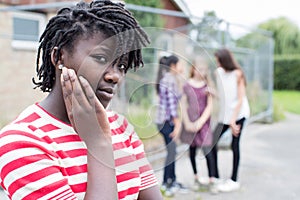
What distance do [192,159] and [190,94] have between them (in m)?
2.80

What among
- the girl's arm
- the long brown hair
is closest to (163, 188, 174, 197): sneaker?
the girl's arm

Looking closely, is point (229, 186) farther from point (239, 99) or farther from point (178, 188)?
point (239, 99)

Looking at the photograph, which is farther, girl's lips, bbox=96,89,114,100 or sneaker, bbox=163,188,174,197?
sneaker, bbox=163,188,174,197

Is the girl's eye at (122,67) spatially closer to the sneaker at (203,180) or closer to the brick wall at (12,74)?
the sneaker at (203,180)

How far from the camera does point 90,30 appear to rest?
0.95 m

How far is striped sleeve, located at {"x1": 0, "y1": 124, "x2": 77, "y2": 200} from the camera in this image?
837 millimetres

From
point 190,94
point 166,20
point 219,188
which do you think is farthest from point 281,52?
point 190,94

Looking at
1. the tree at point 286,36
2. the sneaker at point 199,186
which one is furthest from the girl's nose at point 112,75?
the tree at point 286,36

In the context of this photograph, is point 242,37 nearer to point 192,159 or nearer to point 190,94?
point 192,159

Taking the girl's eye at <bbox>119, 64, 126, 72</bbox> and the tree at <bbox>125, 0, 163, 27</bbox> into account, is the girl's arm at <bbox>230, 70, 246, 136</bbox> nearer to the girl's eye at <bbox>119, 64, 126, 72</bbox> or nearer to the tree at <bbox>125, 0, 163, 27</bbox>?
the tree at <bbox>125, 0, 163, 27</bbox>

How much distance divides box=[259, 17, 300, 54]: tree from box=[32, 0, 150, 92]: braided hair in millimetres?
30849

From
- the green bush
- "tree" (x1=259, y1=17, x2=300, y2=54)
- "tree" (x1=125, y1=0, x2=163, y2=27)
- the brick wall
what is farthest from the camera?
"tree" (x1=259, y1=17, x2=300, y2=54)

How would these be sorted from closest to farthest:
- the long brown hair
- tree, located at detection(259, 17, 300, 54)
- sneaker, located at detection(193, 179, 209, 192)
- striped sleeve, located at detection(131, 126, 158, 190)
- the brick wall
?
1. striped sleeve, located at detection(131, 126, 158, 190)
2. sneaker, located at detection(193, 179, 209, 192)
3. the long brown hair
4. the brick wall
5. tree, located at detection(259, 17, 300, 54)

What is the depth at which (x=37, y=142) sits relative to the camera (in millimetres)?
875
